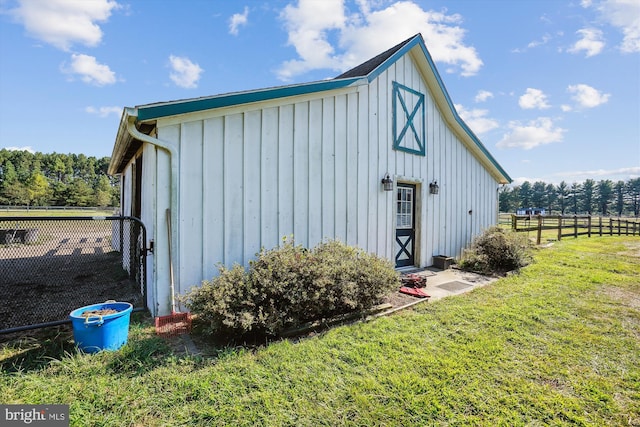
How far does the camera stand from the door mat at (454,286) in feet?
18.6

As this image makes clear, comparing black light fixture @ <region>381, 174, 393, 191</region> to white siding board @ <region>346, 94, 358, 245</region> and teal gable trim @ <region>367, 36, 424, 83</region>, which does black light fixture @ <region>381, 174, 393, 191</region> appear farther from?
teal gable trim @ <region>367, 36, 424, 83</region>

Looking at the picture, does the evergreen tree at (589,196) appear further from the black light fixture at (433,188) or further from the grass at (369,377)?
the grass at (369,377)

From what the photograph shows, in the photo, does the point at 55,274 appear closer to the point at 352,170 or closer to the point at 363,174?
Result: the point at 352,170

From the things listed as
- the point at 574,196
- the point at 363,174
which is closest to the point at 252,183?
the point at 363,174

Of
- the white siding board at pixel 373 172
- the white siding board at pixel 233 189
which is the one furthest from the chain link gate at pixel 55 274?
the white siding board at pixel 373 172

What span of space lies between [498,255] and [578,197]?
4089 inches

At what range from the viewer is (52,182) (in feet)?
200

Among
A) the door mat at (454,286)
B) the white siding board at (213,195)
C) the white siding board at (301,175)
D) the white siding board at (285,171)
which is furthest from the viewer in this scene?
the door mat at (454,286)

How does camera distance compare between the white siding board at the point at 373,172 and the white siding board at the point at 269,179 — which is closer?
the white siding board at the point at 269,179

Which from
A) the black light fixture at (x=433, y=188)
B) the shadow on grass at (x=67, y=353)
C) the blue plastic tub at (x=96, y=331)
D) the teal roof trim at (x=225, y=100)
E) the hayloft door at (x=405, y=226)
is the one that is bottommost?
the shadow on grass at (x=67, y=353)

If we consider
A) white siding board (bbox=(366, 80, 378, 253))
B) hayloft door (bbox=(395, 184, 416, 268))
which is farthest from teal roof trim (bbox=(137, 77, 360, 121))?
hayloft door (bbox=(395, 184, 416, 268))

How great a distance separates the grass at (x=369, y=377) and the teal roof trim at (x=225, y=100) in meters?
2.88

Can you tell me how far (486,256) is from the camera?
7414 mm

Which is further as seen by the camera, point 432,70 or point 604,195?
point 604,195
